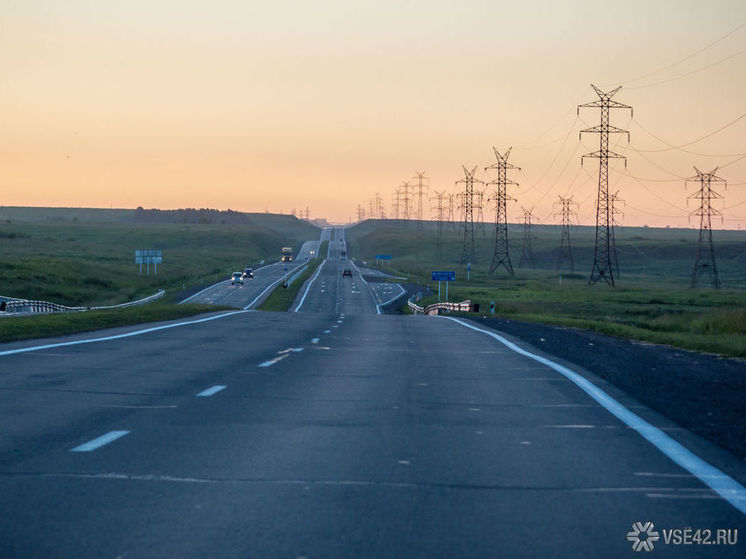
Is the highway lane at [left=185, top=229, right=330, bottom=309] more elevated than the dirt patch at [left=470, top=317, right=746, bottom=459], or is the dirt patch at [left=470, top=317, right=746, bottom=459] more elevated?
the dirt patch at [left=470, top=317, right=746, bottom=459]

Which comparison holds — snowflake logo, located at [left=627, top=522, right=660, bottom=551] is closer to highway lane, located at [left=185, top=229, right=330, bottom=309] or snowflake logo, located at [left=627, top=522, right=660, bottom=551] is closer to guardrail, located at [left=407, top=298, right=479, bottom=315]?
guardrail, located at [left=407, top=298, right=479, bottom=315]

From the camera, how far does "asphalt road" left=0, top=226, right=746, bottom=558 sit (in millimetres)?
5930

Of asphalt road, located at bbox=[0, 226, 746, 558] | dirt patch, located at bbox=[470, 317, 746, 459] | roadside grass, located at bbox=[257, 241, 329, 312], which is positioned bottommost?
roadside grass, located at bbox=[257, 241, 329, 312]

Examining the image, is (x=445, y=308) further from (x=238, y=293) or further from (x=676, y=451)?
(x=676, y=451)

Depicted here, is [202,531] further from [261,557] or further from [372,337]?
[372,337]

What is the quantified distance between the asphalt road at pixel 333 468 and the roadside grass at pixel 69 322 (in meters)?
6.78

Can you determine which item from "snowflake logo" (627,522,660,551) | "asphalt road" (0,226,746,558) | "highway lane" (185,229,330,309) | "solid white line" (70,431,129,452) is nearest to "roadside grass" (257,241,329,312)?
"highway lane" (185,229,330,309)

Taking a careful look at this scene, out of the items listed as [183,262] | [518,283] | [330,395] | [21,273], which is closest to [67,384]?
[330,395]

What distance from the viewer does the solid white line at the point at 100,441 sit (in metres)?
8.62

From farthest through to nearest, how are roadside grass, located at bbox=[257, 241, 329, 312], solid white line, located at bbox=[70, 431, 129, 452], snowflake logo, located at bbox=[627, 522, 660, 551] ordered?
roadside grass, located at bbox=[257, 241, 329, 312] → solid white line, located at bbox=[70, 431, 129, 452] → snowflake logo, located at bbox=[627, 522, 660, 551]

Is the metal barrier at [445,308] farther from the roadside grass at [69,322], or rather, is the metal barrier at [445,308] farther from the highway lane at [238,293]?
the roadside grass at [69,322]

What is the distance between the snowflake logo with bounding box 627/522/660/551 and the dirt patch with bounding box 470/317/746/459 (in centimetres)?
316

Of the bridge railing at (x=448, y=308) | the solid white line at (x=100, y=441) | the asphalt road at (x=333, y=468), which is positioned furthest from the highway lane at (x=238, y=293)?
the solid white line at (x=100, y=441)

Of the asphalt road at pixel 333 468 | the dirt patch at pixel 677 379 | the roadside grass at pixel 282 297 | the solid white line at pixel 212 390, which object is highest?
the asphalt road at pixel 333 468
